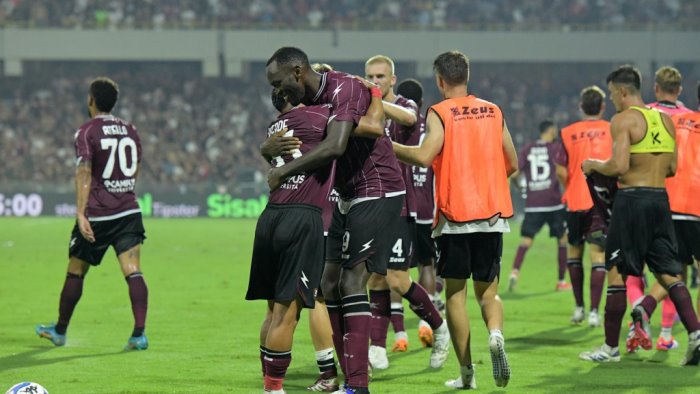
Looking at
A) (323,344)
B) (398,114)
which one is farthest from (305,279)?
(398,114)

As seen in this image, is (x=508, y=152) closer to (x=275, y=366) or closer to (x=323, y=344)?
(x=323, y=344)

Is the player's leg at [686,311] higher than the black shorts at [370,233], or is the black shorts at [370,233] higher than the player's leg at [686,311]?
the black shorts at [370,233]

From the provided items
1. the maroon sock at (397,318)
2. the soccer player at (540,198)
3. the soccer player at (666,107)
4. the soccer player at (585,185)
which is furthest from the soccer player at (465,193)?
the soccer player at (540,198)

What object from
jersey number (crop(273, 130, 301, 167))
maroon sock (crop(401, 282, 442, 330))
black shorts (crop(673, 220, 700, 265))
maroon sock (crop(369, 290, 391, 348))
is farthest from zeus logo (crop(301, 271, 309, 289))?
black shorts (crop(673, 220, 700, 265))

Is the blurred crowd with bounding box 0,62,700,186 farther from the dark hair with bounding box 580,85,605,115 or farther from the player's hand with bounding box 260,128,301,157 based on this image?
the player's hand with bounding box 260,128,301,157

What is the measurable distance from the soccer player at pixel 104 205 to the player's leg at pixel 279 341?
3.50m

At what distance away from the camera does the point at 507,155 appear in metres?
8.07

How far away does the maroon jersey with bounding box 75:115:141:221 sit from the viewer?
10.2 metres

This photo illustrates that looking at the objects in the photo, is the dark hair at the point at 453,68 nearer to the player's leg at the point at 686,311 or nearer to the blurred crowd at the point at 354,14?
the player's leg at the point at 686,311

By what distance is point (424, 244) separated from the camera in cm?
1082

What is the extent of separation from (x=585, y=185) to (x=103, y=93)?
4848 mm

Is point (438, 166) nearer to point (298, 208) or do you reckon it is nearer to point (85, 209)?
point (298, 208)

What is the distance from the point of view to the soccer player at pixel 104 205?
10.2 meters

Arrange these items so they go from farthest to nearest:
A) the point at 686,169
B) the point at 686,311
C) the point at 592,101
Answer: the point at 592,101 < the point at 686,169 < the point at 686,311
